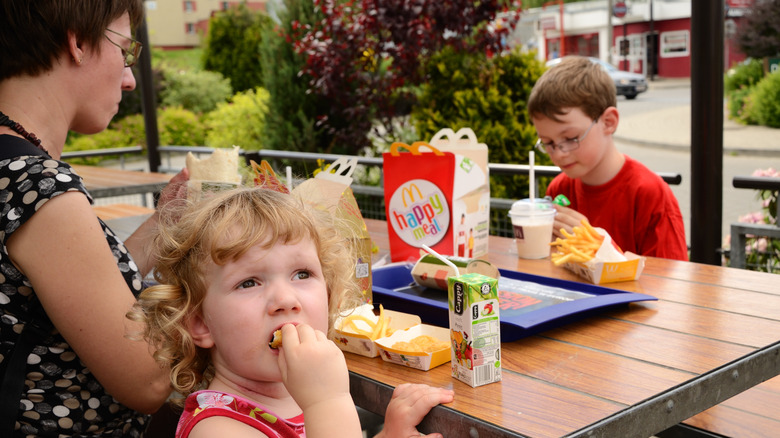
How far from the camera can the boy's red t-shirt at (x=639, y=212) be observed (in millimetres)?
2510

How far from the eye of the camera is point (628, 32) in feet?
132

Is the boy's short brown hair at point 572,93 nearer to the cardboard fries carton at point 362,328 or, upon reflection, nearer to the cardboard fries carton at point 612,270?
the cardboard fries carton at point 612,270

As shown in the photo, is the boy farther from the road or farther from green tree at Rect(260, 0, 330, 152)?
green tree at Rect(260, 0, 330, 152)

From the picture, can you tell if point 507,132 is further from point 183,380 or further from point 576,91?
point 183,380

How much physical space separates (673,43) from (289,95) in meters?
34.1

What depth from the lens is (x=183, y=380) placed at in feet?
4.63

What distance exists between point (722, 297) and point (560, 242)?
1.47ft

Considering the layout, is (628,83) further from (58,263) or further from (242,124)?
(58,263)

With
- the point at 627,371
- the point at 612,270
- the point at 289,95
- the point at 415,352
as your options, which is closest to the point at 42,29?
the point at 415,352

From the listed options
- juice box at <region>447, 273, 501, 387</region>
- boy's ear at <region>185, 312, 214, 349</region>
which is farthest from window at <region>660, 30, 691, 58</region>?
boy's ear at <region>185, 312, 214, 349</region>

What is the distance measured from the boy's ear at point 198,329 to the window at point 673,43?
39604 millimetres

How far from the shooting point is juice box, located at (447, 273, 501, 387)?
1.27m

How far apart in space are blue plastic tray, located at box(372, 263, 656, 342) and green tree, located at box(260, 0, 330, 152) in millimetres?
6202

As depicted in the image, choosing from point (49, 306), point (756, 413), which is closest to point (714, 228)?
point (756, 413)
